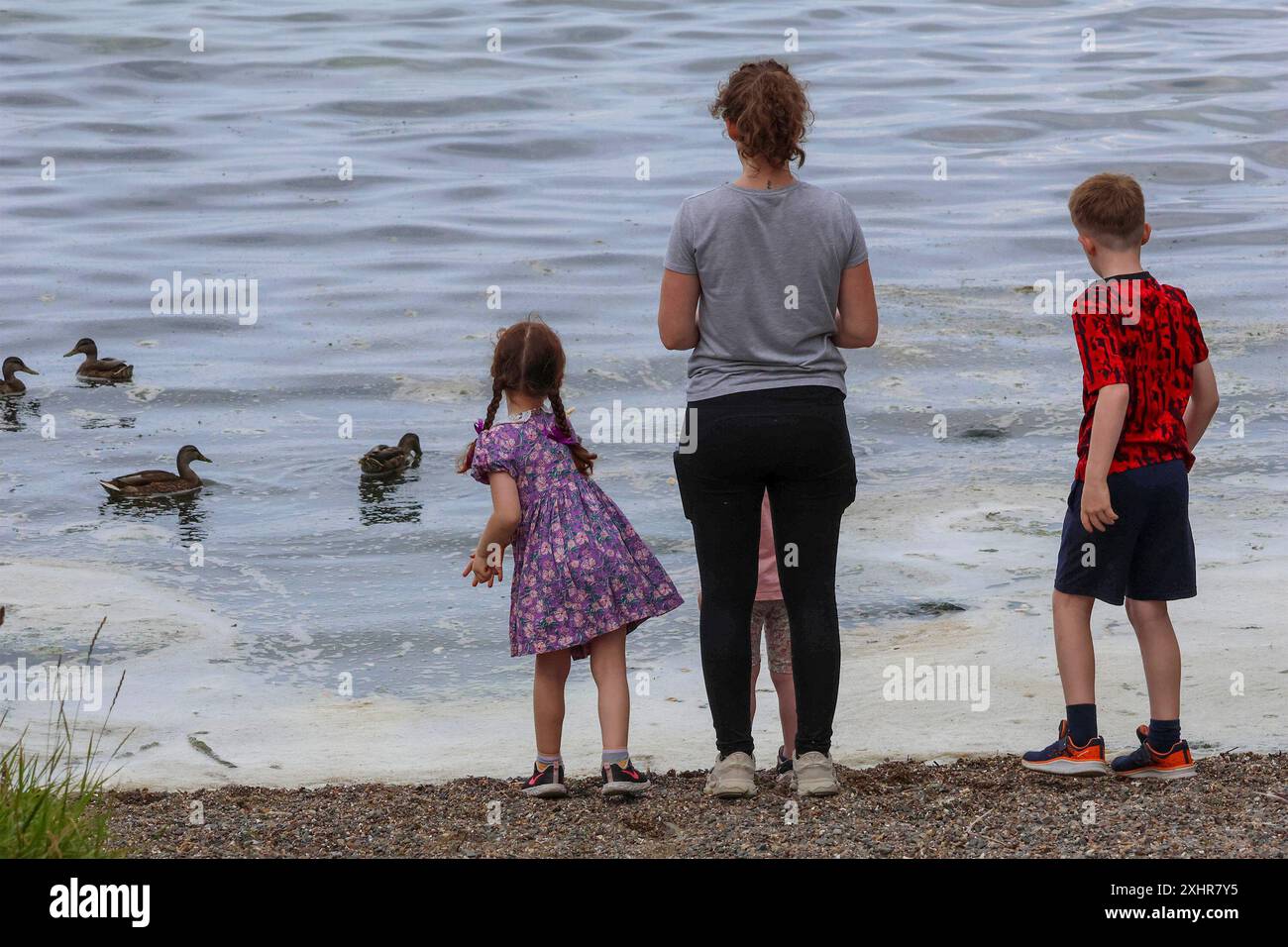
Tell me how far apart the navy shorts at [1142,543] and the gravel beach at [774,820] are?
23.8 inches

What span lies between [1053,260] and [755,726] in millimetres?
13887

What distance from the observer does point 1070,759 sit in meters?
5.43

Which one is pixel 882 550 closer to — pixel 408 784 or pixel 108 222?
pixel 408 784

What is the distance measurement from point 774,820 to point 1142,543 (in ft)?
4.69

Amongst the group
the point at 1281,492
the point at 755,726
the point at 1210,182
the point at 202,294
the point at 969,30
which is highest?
the point at 969,30

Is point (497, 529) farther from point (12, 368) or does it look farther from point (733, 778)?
point (12, 368)

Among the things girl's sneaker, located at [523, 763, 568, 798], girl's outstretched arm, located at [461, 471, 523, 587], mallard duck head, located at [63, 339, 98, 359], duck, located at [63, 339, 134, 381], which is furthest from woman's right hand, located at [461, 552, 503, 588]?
mallard duck head, located at [63, 339, 98, 359]

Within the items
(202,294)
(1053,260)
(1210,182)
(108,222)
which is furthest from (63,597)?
(1210,182)

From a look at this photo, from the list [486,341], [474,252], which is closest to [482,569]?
[486,341]

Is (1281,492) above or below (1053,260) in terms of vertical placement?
below

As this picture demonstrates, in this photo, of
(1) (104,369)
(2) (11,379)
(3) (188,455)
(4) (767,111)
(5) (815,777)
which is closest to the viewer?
(4) (767,111)
